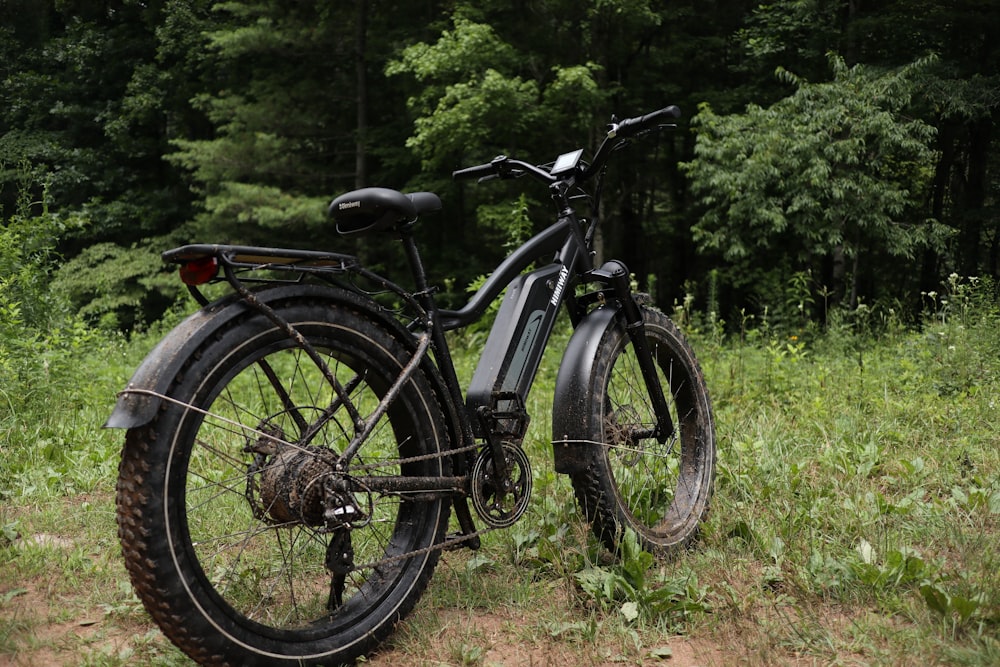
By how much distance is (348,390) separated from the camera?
238cm

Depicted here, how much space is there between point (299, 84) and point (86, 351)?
11.7 metres

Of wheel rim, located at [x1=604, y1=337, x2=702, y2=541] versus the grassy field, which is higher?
wheel rim, located at [x1=604, y1=337, x2=702, y2=541]

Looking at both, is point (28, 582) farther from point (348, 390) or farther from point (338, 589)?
point (348, 390)

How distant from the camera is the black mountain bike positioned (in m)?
1.89

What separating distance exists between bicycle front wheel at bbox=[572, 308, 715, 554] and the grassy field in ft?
0.41

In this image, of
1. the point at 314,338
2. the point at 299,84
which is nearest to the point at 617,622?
the point at 314,338

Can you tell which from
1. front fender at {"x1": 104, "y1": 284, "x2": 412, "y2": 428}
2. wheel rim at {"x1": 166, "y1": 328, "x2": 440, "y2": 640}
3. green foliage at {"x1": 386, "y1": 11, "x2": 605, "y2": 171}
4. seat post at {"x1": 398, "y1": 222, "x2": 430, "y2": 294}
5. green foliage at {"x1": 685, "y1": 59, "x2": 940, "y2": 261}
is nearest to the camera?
front fender at {"x1": 104, "y1": 284, "x2": 412, "y2": 428}

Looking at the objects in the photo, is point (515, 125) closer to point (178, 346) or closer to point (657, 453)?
point (657, 453)

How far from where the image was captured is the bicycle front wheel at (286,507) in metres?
1.85

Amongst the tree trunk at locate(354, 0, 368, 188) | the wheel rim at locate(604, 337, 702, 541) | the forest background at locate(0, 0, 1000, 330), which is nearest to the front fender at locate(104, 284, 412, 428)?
the wheel rim at locate(604, 337, 702, 541)

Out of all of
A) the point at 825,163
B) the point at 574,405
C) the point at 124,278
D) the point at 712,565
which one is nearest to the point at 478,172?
the point at 574,405

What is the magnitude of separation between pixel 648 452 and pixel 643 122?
1.21 metres

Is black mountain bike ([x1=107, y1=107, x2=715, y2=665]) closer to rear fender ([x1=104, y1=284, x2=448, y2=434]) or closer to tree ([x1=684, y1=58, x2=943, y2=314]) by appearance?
rear fender ([x1=104, y1=284, x2=448, y2=434])

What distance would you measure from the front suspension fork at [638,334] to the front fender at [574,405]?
18 centimetres
